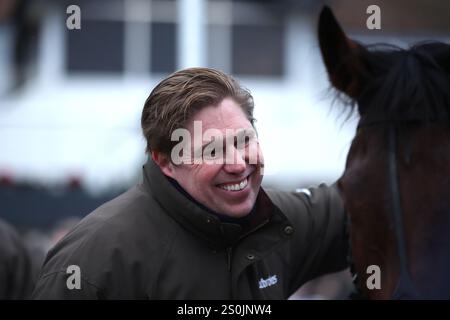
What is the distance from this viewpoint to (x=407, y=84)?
8.43 ft

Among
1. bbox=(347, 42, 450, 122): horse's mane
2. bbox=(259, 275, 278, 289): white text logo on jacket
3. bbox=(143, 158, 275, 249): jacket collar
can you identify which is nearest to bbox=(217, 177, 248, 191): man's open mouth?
bbox=(143, 158, 275, 249): jacket collar

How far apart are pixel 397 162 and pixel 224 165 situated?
587mm

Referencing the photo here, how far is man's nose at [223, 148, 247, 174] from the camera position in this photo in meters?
2.44

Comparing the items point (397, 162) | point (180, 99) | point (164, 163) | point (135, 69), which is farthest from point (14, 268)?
point (135, 69)

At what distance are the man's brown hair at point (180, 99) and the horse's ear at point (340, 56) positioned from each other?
423 mm

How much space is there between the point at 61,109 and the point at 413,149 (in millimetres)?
15051

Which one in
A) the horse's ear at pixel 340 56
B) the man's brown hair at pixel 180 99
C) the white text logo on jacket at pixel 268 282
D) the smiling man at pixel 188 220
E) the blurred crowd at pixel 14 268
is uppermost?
the horse's ear at pixel 340 56

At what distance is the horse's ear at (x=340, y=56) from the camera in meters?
2.73

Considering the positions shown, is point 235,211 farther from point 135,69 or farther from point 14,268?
point 135,69

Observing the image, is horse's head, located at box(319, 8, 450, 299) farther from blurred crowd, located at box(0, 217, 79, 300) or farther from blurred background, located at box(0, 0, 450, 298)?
blurred background, located at box(0, 0, 450, 298)

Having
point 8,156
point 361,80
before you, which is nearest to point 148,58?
point 8,156

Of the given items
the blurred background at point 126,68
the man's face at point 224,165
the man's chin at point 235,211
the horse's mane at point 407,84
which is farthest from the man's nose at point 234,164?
the blurred background at point 126,68

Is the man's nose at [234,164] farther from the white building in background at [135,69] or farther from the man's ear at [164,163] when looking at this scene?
the white building in background at [135,69]
